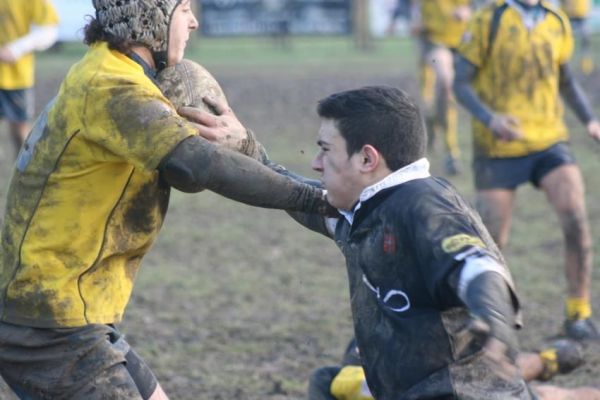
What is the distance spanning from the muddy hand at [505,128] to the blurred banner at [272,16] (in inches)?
912

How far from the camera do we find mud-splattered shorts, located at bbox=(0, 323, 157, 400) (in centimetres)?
380

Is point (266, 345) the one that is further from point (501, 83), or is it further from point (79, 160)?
point (79, 160)

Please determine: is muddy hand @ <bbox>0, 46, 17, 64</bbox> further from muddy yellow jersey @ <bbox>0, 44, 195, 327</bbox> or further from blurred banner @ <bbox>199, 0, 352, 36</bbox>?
blurred banner @ <bbox>199, 0, 352, 36</bbox>

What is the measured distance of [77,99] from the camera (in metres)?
3.70

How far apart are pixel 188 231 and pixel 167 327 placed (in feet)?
9.36

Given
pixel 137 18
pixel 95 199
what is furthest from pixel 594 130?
pixel 95 199

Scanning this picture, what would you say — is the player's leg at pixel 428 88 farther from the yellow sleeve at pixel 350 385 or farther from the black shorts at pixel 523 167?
the yellow sleeve at pixel 350 385

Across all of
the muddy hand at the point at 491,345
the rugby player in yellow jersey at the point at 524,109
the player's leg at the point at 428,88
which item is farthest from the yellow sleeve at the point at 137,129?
the player's leg at the point at 428,88

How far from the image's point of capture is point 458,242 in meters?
3.36

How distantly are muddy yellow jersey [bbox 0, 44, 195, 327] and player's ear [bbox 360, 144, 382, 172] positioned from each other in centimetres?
51

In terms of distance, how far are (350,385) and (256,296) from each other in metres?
3.16

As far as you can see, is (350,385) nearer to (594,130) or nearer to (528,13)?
(594,130)

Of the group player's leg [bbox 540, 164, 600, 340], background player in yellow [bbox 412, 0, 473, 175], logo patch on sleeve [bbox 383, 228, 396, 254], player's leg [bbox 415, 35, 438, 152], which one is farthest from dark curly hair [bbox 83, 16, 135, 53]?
player's leg [bbox 415, 35, 438, 152]

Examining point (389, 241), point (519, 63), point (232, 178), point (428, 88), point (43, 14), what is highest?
point (232, 178)
